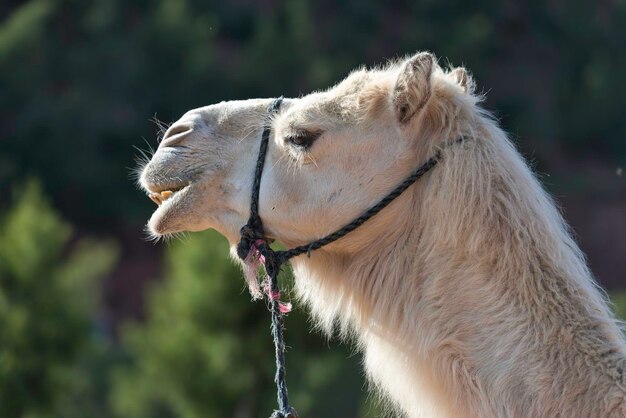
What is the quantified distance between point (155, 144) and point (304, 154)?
26.6m

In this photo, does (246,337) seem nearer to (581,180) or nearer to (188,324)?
(188,324)

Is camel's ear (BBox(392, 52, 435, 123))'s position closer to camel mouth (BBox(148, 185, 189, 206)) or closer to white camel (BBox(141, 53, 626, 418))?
white camel (BBox(141, 53, 626, 418))

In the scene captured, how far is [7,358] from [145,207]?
18040 mm

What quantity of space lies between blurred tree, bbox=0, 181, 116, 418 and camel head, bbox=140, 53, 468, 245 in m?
8.91

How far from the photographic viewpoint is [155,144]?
3017 centimetres

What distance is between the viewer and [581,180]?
35.6 metres

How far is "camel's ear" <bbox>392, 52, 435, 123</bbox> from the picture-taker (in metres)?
3.79

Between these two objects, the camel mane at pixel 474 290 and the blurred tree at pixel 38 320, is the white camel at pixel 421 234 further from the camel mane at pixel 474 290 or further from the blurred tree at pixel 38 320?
the blurred tree at pixel 38 320

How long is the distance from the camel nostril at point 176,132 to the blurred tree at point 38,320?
8877 mm

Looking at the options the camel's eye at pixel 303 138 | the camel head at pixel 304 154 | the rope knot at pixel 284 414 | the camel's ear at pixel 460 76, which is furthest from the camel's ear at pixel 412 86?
the rope knot at pixel 284 414

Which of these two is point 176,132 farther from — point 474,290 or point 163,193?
point 474,290

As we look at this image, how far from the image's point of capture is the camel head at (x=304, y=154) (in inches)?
154

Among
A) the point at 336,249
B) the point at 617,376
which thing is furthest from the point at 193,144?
the point at 617,376

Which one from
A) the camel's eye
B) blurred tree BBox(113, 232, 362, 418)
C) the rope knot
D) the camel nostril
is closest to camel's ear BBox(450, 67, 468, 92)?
the camel's eye
